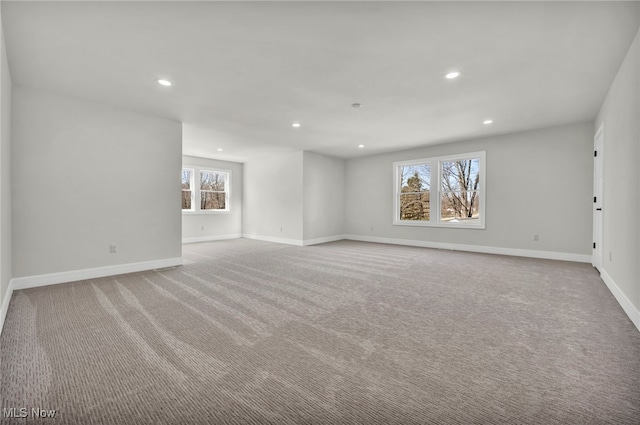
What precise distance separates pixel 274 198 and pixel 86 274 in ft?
15.5

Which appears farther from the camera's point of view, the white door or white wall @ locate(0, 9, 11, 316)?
the white door

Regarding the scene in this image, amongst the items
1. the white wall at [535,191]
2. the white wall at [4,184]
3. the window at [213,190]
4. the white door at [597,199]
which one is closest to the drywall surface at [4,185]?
the white wall at [4,184]

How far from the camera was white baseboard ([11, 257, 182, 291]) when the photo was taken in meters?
3.30

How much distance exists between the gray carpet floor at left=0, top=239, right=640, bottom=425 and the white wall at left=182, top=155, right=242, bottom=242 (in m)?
4.18

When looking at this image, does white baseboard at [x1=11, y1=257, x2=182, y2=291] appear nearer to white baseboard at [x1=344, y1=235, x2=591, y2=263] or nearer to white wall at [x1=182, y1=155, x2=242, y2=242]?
white wall at [x1=182, y1=155, x2=242, y2=242]

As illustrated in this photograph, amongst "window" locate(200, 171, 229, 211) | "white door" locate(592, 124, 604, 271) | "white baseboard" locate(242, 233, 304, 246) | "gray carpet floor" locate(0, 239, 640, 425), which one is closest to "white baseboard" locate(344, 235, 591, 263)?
"white door" locate(592, 124, 604, 271)

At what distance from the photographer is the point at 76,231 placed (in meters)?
3.67

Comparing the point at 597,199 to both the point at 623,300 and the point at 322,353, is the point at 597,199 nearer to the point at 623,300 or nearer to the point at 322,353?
the point at 623,300

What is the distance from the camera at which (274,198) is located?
310 inches

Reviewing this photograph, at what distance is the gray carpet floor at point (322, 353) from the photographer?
53.3 inches

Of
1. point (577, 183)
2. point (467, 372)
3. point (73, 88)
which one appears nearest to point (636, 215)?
point (467, 372)

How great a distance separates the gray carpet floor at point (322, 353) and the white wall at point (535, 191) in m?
1.94

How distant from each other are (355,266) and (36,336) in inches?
149

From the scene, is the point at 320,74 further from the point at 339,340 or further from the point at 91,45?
the point at 339,340
